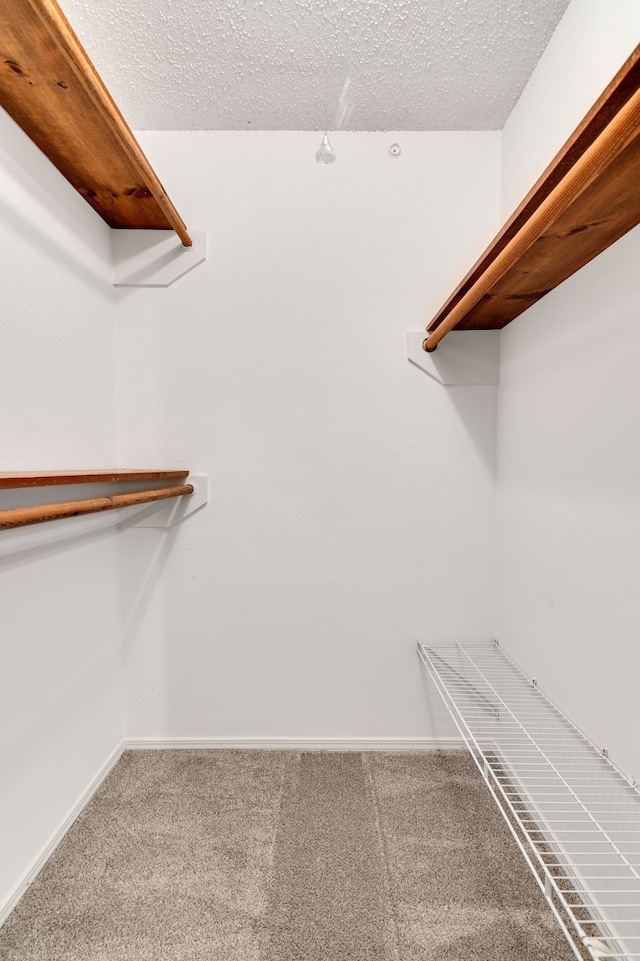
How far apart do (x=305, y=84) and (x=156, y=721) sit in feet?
7.03

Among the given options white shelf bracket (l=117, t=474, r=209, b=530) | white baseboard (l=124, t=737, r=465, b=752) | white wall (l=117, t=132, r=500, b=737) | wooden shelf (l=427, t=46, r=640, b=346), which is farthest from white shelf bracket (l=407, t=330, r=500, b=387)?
white baseboard (l=124, t=737, r=465, b=752)

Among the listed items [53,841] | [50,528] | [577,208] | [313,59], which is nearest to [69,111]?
[313,59]

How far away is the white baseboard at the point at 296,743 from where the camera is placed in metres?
1.76

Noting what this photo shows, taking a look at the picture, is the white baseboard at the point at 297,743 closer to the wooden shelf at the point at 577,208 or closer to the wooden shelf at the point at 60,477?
the wooden shelf at the point at 60,477

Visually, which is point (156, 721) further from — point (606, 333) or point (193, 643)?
point (606, 333)

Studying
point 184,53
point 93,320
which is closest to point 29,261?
point 93,320

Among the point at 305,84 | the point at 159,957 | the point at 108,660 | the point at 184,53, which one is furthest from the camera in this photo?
the point at 108,660

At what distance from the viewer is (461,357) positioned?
5.65 feet

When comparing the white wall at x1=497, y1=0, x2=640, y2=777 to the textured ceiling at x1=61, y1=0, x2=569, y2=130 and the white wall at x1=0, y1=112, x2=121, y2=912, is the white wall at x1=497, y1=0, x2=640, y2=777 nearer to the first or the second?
the textured ceiling at x1=61, y1=0, x2=569, y2=130

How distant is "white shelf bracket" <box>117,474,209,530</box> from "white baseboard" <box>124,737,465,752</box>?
773mm

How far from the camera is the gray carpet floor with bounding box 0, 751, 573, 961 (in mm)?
1039

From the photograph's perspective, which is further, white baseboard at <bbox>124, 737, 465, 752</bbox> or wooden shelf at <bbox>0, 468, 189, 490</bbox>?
white baseboard at <bbox>124, 737, 465, 752</bbox>

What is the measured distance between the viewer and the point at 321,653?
5.79 ft

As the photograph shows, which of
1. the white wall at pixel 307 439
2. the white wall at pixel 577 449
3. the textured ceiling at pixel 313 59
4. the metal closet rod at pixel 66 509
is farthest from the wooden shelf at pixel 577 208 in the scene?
the metal closet rod at pixel 66 509
